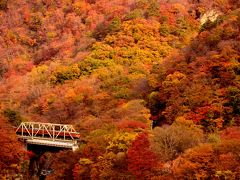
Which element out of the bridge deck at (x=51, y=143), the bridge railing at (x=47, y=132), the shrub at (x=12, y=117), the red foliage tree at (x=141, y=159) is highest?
the shrub at (x=12, y=117)

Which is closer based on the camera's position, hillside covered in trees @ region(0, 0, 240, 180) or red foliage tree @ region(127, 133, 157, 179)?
red foliage tree @ region(127, 133, 157, 179)

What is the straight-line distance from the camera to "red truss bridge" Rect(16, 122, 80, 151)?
52.5m

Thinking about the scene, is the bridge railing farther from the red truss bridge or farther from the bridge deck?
the bridge deck

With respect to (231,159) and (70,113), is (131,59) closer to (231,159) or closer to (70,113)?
(70,113)

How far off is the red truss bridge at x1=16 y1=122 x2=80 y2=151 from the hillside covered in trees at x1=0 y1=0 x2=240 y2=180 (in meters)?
1.27

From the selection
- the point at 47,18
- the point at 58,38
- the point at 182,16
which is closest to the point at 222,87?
the point at 182,16

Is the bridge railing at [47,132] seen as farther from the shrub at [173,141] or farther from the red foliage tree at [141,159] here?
the red foliage tree at [141,159]

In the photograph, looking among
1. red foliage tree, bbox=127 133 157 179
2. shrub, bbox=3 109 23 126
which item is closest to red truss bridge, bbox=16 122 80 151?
shrub, bbox=3 109 23 126

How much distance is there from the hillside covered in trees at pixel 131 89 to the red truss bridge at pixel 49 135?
127 cm

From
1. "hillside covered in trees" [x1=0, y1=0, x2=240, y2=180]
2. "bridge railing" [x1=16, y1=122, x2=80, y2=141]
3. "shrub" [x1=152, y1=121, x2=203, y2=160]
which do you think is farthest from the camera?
"bridge railing" [x1=16, y1=122, x2=80, y2=141]

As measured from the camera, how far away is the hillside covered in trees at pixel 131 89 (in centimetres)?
4022

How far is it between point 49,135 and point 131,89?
15.3 metres

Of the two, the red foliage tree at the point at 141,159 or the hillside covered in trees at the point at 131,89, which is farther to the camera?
the hillside covered in trees at the point at 131,89

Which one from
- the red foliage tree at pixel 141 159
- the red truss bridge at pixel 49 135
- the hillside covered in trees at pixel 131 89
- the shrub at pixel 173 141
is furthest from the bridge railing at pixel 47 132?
the red foliage tree at pixel 141 159
